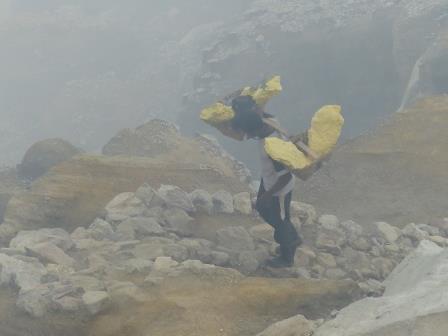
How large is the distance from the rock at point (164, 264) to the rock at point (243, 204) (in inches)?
92.8

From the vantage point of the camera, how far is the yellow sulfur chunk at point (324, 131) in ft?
19.0

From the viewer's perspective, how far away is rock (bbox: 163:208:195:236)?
7.84 m

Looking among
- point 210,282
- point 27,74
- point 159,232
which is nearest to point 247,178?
point 159,232

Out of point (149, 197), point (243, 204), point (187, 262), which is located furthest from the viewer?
point (243, 204)

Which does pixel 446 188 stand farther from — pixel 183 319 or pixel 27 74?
pixel 27 74

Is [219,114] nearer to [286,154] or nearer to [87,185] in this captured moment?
[286,154]

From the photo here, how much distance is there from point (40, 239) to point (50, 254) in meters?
0.68

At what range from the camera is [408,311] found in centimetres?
423

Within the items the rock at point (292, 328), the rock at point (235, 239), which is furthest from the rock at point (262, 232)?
the rock at point (292, 328)

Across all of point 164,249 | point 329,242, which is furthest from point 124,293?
point 329,242

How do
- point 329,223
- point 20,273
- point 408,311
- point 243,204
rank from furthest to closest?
point 243,204
point 329,223
point 20,273
point 408,311

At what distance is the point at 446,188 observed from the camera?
10492 millimetres

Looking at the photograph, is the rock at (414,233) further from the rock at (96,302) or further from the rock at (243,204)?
the rock at (96,302)

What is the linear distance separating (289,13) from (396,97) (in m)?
11.3
